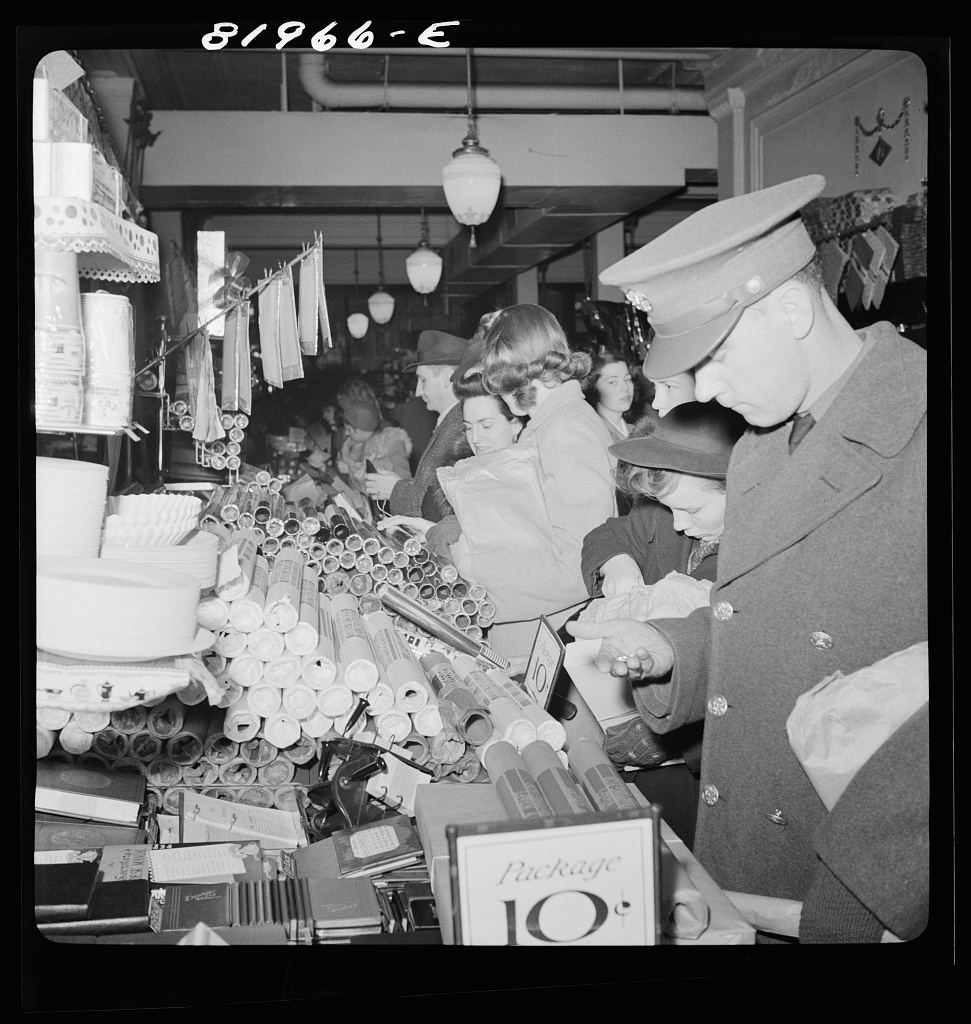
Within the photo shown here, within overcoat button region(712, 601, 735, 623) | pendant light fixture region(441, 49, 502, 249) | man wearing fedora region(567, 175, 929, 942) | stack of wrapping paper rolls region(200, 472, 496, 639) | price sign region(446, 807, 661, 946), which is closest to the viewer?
price sign region(446, 807, 661, 946)

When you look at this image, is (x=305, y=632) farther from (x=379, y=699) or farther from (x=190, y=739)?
(x=190, y=739)

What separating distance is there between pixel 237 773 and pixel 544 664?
71 centimetres

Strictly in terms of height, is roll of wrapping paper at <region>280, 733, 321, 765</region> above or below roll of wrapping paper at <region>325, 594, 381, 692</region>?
below

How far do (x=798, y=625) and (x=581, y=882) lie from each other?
648 mm

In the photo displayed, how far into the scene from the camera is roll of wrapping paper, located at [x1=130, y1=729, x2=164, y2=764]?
2.21 meters

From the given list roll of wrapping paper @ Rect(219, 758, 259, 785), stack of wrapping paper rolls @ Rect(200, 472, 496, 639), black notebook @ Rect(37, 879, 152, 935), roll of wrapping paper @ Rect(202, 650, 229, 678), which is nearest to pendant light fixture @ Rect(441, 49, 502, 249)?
stack of wrapping paper rolls @ Rect(200, 472, 496, 639)

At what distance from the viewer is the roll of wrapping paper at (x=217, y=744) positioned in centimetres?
222

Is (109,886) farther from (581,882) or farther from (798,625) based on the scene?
(798,625)

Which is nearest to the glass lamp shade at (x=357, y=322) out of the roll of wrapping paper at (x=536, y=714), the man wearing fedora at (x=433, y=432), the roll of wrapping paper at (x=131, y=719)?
the man wearing fedora at (x=433, y=432)

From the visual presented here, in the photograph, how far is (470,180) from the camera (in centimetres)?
221

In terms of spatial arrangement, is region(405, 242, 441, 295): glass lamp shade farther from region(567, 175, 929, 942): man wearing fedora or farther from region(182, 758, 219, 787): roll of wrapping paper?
region(182, 758, 219, 787): roll of wrapping paper

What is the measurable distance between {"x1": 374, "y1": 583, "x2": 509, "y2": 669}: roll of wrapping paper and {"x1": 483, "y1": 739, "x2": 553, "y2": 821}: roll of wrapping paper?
0.24 meters

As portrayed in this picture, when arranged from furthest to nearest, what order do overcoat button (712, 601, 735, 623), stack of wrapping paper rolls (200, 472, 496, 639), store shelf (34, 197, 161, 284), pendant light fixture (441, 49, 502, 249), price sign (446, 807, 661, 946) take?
stack of wrapping paper rolls (200, 472, 496, 639) < pendant light fixture (441, 49, 502, 249) < overcoat button (712, 601, 735, 623) < store shelf (34, 197, 161, 284) < price sign (446, 807, 661, 946)

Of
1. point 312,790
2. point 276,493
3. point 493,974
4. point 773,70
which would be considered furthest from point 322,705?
point 773,70
